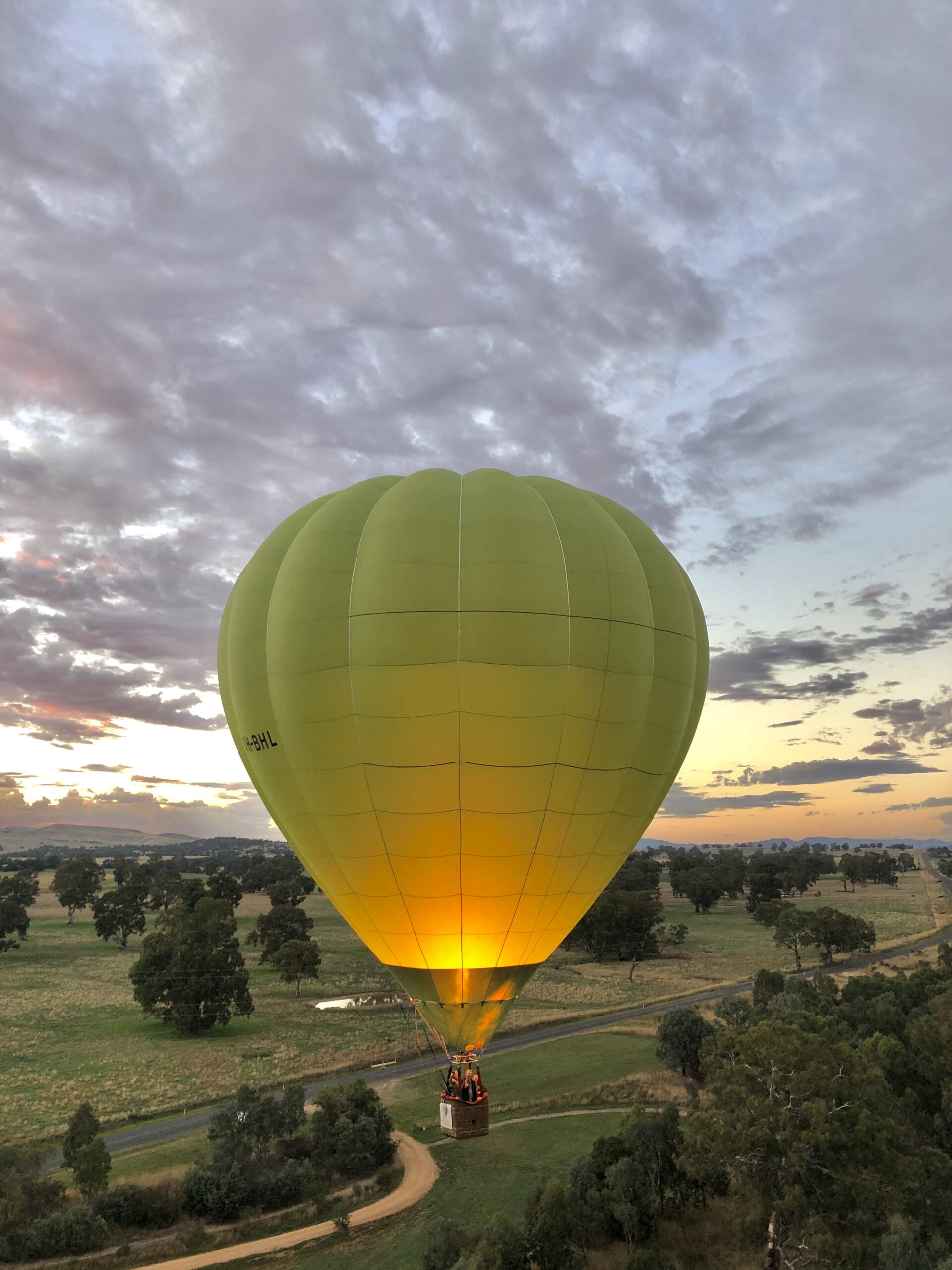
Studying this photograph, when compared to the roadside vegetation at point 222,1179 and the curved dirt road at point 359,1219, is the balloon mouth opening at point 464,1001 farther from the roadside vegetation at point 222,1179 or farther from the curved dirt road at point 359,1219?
the roadside vegetation at point 222,1179

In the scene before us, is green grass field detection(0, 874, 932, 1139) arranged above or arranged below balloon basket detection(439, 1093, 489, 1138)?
below

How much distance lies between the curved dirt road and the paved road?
23.2ft

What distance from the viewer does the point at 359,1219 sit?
86.7 feet

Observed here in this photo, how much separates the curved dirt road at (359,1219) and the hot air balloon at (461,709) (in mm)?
14490

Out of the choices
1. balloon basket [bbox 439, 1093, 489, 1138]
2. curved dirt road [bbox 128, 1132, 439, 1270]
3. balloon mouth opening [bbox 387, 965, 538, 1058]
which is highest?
balloon mouth opening [bbox 387, 965, 538, 1058]

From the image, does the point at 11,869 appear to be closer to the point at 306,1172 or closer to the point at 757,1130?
the point at 306,1172

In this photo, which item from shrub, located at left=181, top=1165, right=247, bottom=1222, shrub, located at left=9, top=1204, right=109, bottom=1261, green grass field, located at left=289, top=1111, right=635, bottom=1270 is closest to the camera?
green grass field, located at left=289, top=1111, right=635, bottom=1270

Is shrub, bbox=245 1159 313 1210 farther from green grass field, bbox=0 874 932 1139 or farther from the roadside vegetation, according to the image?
green grass field, bbox=0 874 932 1139

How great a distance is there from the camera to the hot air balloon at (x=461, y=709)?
49.2 feet

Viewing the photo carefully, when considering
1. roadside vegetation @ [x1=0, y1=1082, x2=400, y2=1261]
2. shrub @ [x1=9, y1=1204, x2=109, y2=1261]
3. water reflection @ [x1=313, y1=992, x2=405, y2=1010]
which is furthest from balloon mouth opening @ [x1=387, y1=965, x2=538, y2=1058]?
water reflection @ [x1=313, y1=992, x2=405, y2=1010]

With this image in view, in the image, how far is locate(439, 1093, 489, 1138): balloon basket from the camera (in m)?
15.6

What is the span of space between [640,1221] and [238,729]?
19.2 metres

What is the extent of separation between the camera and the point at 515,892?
631 inches

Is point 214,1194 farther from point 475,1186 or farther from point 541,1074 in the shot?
point 541,1074
